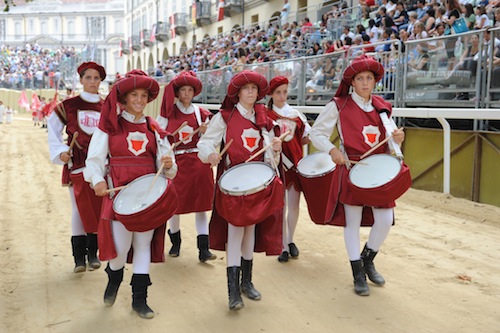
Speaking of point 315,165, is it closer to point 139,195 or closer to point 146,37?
point 139,195

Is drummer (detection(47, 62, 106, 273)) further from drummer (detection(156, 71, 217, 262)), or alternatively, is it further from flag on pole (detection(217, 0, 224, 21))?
flag on pole (detection(217, 0, 224, 21))

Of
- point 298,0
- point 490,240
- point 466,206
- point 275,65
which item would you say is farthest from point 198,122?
point 298,0

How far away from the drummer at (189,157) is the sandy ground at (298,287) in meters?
0.49

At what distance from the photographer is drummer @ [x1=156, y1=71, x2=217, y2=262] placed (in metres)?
5.46

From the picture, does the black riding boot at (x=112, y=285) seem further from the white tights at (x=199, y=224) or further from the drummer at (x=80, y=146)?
the white tights at (x=199, y=224)

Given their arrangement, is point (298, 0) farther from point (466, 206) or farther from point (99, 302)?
point (99, 302)

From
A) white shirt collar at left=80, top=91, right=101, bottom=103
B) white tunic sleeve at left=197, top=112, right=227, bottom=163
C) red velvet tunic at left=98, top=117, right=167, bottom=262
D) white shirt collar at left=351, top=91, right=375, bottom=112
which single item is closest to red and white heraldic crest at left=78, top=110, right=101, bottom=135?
white shirt collar at left=80, top=91, right=101, bottom=103

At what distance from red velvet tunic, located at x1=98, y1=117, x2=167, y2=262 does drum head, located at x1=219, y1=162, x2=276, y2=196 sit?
541 millimetres

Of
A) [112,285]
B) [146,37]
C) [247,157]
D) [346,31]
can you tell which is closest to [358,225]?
[247,157]

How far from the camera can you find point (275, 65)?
13.1 m

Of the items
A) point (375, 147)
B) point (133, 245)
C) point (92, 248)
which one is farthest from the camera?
point (92, 248)

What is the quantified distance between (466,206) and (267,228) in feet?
13.3

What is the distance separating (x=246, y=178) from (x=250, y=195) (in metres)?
0.19

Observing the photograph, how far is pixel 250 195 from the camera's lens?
12.8 ft
